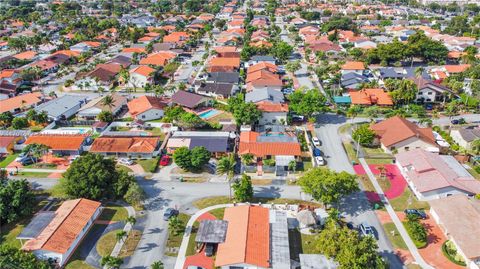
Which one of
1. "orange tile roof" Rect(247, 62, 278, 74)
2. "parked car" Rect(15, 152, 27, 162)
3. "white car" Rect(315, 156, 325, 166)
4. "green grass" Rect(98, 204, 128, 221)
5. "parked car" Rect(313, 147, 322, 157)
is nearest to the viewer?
"green grass" Rect(98, 204, 128, 221)

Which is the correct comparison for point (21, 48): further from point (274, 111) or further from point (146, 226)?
point (146, 226)

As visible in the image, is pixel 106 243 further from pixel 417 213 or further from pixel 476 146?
pixel 476 146

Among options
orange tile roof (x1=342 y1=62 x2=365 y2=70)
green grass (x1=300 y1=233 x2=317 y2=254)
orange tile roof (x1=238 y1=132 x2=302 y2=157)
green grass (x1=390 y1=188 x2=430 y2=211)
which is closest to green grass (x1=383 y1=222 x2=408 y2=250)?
green grass (x1=390 y1=188 x2=430 y2=211)

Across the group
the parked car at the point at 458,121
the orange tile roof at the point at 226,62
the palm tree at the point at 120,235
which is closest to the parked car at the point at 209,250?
the palm tree at the point at 120,235

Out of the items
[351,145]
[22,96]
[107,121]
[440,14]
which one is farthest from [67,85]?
[440,14]

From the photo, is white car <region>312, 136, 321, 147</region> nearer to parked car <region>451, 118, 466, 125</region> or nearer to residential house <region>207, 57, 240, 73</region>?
parked car <region>451, 118, 466, 125</region>

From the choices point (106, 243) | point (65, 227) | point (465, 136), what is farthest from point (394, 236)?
point (65, 227)

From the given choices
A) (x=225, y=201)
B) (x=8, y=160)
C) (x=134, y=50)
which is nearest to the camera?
(x=225, y=201)
